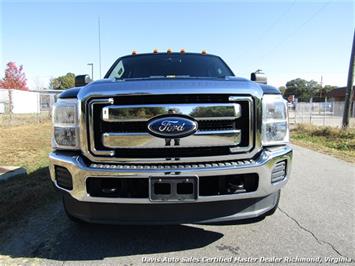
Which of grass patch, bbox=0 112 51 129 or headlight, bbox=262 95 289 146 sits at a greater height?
headlight, bbox=262 95 289 146

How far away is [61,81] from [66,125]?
291ft

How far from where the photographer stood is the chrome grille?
8.92ft

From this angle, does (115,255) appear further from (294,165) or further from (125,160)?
(294,165)

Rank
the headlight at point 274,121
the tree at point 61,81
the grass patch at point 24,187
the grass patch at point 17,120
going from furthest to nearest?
the tree at point 61,81
the grass patch at point 17,120
the grass patch at point 24,187
the headlight at point 274,121

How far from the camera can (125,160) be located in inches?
108

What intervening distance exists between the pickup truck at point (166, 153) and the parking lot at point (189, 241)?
40cm

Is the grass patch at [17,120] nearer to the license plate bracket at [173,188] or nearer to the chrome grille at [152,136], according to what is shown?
the chrome grille at [152,136]

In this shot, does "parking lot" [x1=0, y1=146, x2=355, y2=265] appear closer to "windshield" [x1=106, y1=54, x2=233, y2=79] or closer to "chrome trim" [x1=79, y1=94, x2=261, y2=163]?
"chrome trim" [x1=79, y1=94, x2=261, y2=163]

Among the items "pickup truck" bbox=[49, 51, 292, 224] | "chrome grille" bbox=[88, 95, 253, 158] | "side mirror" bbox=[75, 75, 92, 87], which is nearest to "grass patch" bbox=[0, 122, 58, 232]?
"pickup truck" bbox=[49, 51, 292, 224]

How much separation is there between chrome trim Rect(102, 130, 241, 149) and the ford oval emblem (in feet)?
0.12

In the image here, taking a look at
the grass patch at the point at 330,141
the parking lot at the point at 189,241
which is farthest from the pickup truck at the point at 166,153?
the grass patch at the point at 330,141

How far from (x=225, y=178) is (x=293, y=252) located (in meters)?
1.00

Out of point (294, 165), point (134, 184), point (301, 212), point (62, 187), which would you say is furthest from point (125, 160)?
point (294, 165)

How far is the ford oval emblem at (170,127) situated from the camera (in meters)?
2.70
